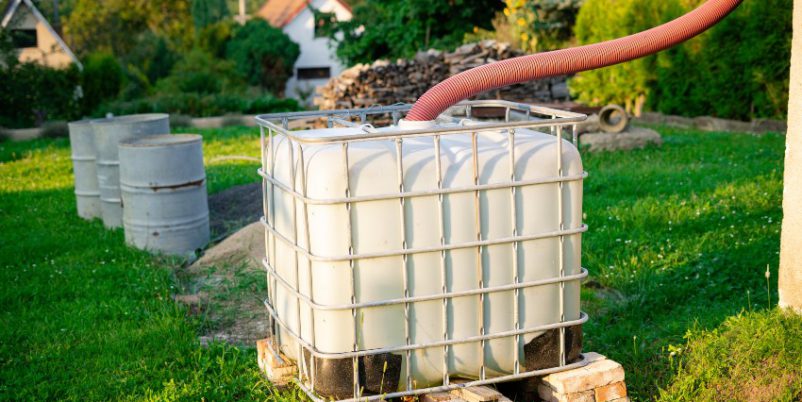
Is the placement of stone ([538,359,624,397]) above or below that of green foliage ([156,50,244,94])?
below

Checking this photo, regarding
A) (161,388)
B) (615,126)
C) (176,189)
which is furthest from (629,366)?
(615,126)

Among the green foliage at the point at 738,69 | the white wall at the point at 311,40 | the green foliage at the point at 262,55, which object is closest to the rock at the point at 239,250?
the green foliage at the point at 738,69

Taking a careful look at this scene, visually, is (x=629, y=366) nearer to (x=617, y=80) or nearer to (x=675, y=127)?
(x=675, y=127)

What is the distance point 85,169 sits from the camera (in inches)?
302

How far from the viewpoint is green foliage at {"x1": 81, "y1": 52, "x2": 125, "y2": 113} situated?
62.5 ft

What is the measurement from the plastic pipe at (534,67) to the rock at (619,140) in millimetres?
7188

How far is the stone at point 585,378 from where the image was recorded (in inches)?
117

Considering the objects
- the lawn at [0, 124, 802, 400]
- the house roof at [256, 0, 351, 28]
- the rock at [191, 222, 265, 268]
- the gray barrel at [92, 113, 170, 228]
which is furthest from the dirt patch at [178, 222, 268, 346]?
the house roof at [256, 0, 351, 28]

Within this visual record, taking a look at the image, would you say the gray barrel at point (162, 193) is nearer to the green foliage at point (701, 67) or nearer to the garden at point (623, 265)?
the garden at point (623, 265)

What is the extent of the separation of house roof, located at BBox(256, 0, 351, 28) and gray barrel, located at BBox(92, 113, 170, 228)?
3172cm

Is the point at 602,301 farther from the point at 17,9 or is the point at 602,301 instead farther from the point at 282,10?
the point at 282,10

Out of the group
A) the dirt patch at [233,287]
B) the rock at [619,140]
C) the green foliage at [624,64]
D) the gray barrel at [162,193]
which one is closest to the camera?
the dirt patch at [233,287]

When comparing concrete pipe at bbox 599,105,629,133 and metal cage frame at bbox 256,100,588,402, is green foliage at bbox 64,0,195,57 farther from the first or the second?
metal cage frame at bbox 256,100,588,402

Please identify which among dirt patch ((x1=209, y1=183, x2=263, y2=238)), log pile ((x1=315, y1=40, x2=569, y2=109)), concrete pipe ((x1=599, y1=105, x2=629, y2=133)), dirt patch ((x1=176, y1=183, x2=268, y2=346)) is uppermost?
log pile ((x1=315, y1=40, x2=569, y2=109))
